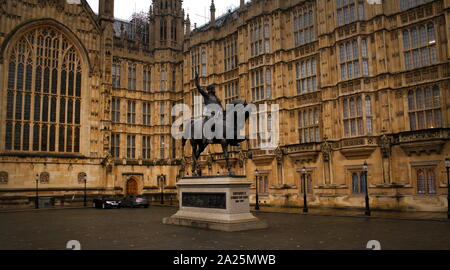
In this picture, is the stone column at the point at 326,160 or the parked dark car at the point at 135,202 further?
the parked dark car at the point at 135,202

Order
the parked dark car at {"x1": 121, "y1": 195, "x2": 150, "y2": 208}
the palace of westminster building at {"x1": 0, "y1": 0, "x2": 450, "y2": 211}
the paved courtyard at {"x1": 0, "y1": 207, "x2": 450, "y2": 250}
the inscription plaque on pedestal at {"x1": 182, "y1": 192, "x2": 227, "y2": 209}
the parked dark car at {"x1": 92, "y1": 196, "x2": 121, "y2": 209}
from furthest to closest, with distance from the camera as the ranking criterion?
the parked dark car at {"x1": 121, "y1": 195, "x2": 150, "y2": 208}
the parked dark car at {"x1": 92, "y1": 196, "x2": 121, "y2": 209}
the palace of westminster building at {"x1": 0, "y1": 0, "x2": 450, "y2": 211}
the inscription plaque on pedestal at {"x1": 182, "y1": 192, "x2": 227, "y2": 209}
the paved courtyard at {"x1": 0, "y1": 207, "x2": 450, "y2": 250}

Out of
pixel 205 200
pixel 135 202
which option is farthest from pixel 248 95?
pixel 205 200

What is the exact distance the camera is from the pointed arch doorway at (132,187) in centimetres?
4941

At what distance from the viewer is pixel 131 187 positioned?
49719 millimetres

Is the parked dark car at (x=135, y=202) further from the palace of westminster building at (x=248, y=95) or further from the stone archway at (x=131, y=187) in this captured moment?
the stone archway at (x=131, y=187)

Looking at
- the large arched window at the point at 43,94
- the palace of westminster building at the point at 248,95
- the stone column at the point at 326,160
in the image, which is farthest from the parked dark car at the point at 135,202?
the stone column at the point at 326,160

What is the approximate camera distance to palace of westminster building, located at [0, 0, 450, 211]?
29.3 m

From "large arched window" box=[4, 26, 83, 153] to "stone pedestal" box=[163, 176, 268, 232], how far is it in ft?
92.8

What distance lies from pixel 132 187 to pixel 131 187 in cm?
13

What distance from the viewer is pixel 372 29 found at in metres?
31.4

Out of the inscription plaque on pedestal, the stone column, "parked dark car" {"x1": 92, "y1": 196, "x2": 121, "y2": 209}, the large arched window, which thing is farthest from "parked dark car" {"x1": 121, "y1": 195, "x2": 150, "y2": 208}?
the inscription plaque on pedestal

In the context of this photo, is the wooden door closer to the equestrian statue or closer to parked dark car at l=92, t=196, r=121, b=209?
parked dark car at l=92, t=196, r=121, b=209

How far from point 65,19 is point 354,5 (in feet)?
103

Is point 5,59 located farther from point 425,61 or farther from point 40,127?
→ point 425,61
